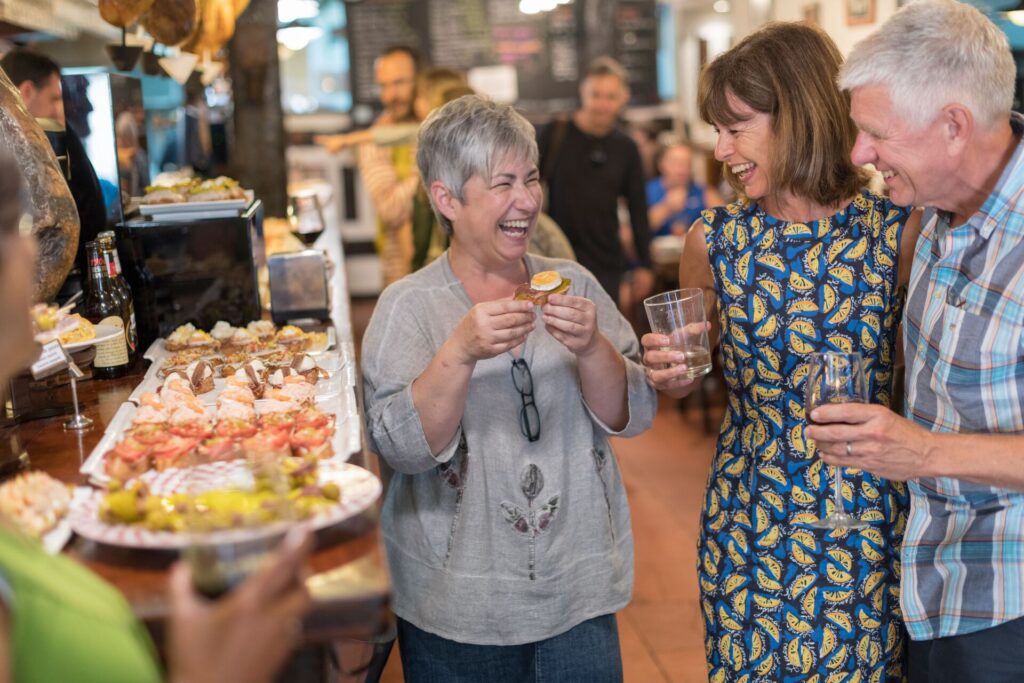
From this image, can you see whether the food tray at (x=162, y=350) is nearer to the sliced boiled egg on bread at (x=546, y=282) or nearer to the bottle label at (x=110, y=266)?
the bottle label at (x=110, y=266)

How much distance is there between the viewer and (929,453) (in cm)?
190

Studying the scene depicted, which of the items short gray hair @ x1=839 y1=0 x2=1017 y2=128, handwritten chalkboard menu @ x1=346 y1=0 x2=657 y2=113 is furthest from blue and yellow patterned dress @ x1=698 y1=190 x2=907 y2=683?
handwritten chalkboard menu @ x1=346 y1=0 x2=657 y2=113

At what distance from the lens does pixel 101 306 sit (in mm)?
2752

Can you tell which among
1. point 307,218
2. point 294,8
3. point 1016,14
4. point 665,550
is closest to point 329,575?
point 307,218

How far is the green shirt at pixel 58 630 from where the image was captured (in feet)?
3.84

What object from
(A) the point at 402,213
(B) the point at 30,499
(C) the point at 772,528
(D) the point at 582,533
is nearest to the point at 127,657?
(B) the point at 30,499

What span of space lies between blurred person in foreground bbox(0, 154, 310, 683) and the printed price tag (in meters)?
0.76

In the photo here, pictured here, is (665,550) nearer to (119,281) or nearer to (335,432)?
(119,281)

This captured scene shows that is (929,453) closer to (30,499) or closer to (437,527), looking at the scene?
(437,527)

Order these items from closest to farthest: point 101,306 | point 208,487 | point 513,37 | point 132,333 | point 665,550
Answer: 1. point 208,487
2. point 101,306
3. point 132,333
4. point 665,550
5. point 513,37

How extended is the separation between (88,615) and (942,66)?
1605 millimetres

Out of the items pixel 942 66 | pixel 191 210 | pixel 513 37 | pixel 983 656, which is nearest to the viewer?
pixel 942 66

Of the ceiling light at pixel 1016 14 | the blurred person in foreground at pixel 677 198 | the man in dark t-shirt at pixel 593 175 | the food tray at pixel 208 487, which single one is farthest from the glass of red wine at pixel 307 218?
the blurred person in foreground at pixel 677 198

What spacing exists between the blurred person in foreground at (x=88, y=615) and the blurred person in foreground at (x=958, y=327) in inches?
42.6
